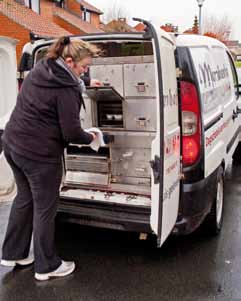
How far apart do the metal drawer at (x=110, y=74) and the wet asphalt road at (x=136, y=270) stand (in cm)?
155

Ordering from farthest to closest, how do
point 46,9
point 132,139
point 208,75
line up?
1. point 46,9
2. point 132,139
3. point 208,75

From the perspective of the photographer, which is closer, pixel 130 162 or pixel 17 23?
pixel 130 162

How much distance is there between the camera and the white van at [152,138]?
3168mm

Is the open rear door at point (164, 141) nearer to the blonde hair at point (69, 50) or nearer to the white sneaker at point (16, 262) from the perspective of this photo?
the blonde hair at point (69, 50)

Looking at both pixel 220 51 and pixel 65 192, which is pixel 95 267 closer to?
pixel 65 192

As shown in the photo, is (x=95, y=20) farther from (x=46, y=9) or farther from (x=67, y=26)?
(x=46, y=9)

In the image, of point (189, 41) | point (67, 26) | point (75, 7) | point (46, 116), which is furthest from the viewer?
point (75, 7)

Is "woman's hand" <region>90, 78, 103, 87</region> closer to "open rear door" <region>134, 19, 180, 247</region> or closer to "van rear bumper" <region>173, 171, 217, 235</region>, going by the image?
"open rear door" <region>134, 19, 180, 247</region>

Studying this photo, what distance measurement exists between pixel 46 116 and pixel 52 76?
310mm

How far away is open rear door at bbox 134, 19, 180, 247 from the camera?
3.01m

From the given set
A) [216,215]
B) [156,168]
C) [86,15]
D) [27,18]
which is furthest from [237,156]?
[86,15]

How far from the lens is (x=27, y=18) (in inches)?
819

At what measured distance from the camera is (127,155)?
13.8ft

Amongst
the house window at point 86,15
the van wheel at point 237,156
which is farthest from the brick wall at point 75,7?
the van wheel at point 237,156
